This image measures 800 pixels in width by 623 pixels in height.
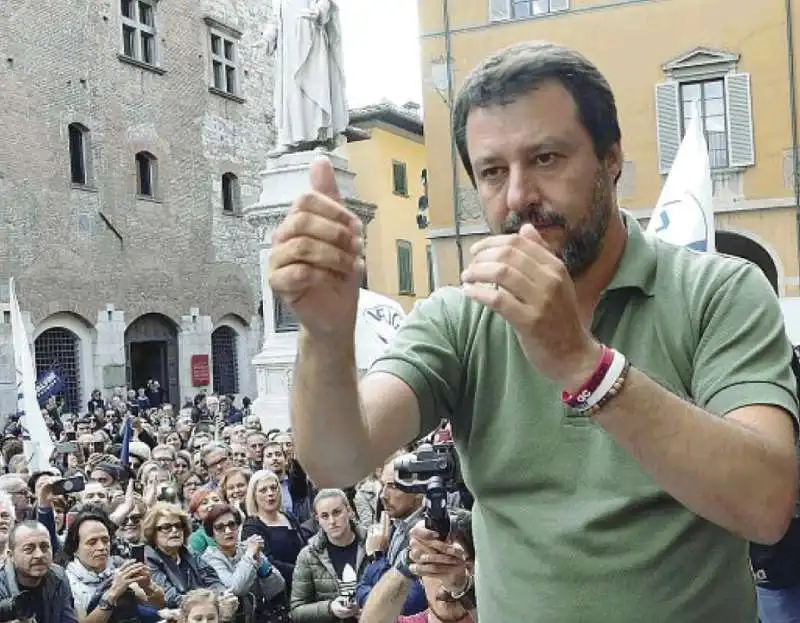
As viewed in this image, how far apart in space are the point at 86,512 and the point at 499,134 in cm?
473

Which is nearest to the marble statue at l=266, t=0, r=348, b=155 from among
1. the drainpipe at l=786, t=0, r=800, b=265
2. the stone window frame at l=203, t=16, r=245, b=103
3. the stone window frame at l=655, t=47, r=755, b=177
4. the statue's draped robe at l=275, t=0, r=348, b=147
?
the statue's draped robe at l=275, t=0, r=348, b=147

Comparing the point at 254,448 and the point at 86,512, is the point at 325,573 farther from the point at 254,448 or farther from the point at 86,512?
the point at 254,448

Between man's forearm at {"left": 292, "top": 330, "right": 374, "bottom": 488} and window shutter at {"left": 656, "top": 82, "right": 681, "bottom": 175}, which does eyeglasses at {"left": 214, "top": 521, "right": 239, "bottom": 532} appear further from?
window shutter at {"left": 656, "top": 82, "right": 681, "bottom": 175}

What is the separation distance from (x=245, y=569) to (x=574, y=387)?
4798 mm

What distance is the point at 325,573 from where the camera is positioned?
575 cm

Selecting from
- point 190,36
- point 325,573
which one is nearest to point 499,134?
point 325,573

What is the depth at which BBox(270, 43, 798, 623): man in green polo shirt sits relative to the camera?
4.49 ft

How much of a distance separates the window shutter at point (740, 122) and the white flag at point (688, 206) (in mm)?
13724

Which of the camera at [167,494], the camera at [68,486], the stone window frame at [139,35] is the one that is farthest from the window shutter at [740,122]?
the camera at [68,486]

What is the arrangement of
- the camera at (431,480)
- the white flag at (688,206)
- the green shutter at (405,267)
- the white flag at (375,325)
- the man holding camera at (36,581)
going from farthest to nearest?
the green shutter at (405,267)
the white flag at (375,325)
the white flag at (688,206)
the man holding camera at (36,581)
the camera at (431,480)

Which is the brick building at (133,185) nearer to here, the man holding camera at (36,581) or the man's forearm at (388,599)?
the man holding camera at (36,581)

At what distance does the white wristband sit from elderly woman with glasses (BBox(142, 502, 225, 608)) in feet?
15.5

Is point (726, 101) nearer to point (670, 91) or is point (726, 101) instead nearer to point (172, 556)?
point (670, 91)

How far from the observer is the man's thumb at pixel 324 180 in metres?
1.38
